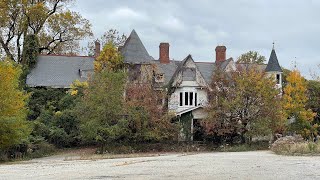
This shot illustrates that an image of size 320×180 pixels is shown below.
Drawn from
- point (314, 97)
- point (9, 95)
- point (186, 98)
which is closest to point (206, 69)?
point (186, 98)

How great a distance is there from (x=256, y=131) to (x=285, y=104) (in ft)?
30.3

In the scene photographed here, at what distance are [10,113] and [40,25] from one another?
24557 millimetres

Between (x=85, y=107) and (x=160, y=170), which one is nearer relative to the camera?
(x=160, y=170)

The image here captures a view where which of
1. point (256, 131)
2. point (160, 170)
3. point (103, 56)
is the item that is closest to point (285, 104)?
point (256, 131)

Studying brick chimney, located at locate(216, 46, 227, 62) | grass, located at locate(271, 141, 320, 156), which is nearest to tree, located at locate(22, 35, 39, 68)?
brick chimney, located at locate(216, 46, 227, 62)

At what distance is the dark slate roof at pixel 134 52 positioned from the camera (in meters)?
51.2

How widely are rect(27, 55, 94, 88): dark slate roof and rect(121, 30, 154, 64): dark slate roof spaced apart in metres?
4.61

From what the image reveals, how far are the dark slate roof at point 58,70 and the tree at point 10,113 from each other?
12480mm

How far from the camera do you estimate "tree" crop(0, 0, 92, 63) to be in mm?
54906

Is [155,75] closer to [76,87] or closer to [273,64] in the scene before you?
[76,87]

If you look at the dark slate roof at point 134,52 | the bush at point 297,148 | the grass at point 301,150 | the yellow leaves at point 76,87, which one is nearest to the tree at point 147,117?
the yellow leaves at point 76,87

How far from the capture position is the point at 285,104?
2012 inches

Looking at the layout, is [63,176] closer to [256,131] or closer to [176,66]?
[256,131]

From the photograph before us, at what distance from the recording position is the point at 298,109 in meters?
51.2
